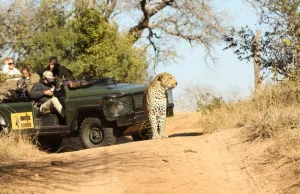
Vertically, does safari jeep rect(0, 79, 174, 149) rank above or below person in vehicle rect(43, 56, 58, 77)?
below

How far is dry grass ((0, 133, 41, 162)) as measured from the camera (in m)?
11.2

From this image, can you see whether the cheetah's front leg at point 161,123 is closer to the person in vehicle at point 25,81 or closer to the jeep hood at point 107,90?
the jeep hood at point 107,90

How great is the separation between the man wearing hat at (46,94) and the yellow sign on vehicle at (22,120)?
305 millimetres

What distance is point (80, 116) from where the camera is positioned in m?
13.2

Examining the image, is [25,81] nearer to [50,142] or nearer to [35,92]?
[35,92]

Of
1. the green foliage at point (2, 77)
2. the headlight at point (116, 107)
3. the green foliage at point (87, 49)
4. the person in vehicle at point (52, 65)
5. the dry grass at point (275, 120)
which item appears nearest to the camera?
the dry grass at point (275, 120)

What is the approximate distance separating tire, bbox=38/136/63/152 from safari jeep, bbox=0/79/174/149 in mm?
61

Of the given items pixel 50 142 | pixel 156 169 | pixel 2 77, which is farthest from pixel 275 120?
pixel 2 77

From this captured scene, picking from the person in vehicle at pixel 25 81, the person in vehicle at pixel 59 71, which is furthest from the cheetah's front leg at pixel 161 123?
the person in vehicle at pixel 25 81

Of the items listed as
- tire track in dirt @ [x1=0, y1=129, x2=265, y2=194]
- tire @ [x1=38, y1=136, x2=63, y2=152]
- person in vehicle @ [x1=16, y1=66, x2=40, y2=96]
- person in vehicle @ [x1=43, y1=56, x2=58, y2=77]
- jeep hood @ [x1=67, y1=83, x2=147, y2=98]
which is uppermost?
person in vehicle @ [x1=43, y1=56, x2=58, y2=77]

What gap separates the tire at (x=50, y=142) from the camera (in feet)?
46.5

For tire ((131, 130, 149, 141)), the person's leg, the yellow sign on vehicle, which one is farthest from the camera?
tire ((131, 130, 149, 141))

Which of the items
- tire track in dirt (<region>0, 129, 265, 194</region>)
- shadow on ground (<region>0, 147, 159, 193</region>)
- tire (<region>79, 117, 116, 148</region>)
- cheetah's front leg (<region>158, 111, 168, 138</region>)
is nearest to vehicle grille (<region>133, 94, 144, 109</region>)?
tire (<region>79, 117, 116, 148</region>)

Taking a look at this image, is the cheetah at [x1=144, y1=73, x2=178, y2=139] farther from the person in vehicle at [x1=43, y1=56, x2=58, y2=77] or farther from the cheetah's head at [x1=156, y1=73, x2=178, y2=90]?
the person in vehicle at [x1=43, y1=56, x2=58, y2=77]
